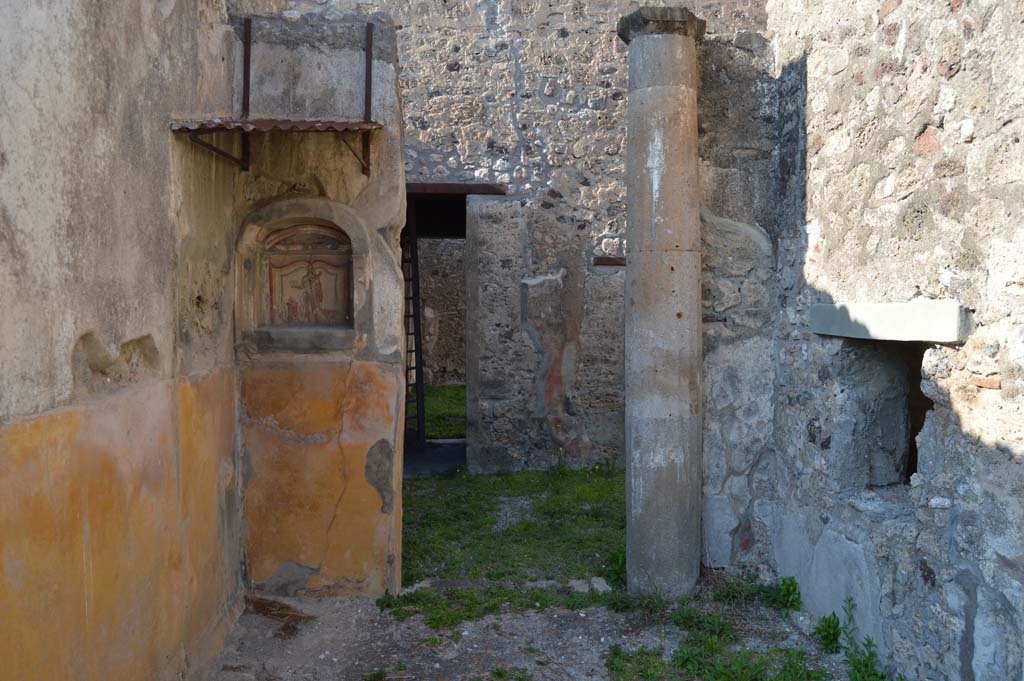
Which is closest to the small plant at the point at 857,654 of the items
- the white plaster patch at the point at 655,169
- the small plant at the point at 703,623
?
the small plant at the point at 703,623

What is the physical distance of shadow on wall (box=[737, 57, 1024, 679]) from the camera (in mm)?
2994

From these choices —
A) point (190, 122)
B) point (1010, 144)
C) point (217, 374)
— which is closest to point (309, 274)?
point (217, 374)

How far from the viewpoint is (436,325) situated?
1494 centimetres

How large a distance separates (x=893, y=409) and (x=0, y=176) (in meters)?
4.03

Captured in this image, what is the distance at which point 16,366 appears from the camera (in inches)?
98.2

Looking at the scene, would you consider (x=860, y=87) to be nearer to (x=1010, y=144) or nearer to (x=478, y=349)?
(x=1010, y=144)

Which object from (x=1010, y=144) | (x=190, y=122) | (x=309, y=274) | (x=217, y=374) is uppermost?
(x=190, y=122)

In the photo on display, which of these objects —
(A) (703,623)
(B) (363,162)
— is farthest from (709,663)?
(B) (363,162)

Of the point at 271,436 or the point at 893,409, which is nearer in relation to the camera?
the point at 893,409

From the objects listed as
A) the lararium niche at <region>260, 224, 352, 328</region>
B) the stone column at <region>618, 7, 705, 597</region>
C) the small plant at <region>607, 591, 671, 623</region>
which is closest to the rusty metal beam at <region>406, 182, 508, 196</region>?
the lararium niche at <region>260, 224, 352, 328</region>

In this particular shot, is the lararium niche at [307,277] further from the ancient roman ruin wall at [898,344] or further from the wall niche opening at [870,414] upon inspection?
the wall niche opening at [870,414]

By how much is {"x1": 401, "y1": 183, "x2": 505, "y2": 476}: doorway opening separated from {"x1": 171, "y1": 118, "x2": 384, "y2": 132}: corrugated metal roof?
3694 mm

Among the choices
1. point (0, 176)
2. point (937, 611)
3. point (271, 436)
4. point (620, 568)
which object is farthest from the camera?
point (620, 568)

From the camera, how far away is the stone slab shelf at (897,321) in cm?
312
